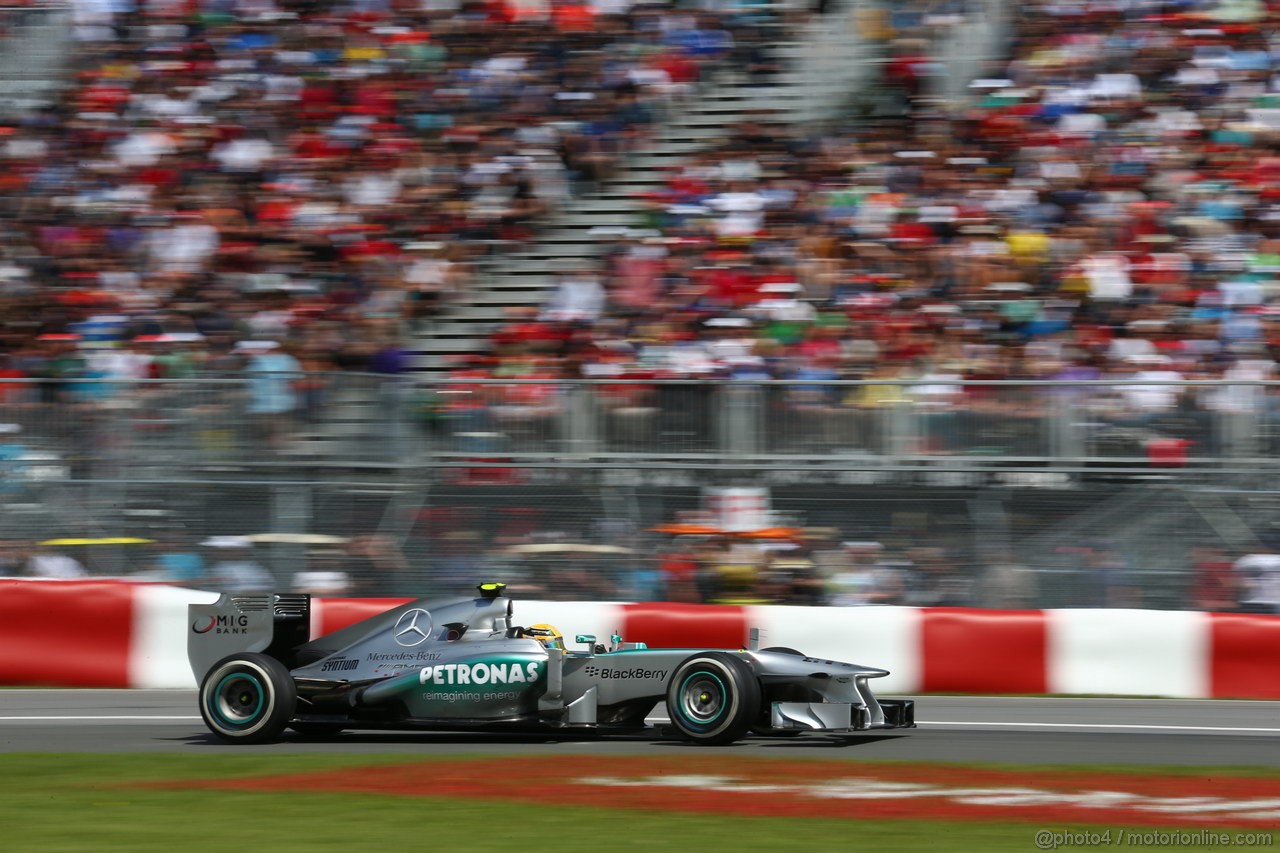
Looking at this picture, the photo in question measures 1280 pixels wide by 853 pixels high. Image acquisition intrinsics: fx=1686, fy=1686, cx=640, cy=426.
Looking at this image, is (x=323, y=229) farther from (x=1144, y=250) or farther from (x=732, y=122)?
(x=1144, y=250)

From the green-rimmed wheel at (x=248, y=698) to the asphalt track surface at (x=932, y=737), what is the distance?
0.09m

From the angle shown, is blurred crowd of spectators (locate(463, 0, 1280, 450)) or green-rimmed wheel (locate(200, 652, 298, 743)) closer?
green-rimmed wheel (locate(200, 652, 298, 743))

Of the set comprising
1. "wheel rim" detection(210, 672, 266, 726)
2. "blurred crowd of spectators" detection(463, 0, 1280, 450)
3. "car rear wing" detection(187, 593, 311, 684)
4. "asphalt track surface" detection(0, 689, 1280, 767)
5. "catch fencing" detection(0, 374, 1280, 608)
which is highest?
"blurred crowd of spectators" detection(463, 0, 1280, 450)

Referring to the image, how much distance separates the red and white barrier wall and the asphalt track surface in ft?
0.73

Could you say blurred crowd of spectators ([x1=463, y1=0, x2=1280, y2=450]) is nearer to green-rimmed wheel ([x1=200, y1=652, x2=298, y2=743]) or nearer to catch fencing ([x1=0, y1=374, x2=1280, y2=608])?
catch fencing ([x1=0, y1=374, x2=1280, y2=608])

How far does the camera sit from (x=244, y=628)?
356 inches

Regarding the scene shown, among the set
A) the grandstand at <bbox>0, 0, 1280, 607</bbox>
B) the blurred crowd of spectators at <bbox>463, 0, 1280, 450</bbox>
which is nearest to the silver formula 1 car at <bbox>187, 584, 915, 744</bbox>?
the grandstand at <bbox>0, 0, 1280, 607</bbox>

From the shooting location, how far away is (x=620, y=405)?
11711mm

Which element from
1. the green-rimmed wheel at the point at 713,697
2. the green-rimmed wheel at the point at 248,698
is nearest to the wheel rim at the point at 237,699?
the green-rimmed wheel at the point at 248,698

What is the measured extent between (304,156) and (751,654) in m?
9.11

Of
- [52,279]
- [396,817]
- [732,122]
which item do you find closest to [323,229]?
[52,279]

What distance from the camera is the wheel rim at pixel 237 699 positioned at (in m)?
8.80

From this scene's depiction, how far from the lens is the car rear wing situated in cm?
903

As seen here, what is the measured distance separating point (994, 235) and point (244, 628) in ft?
24.0
